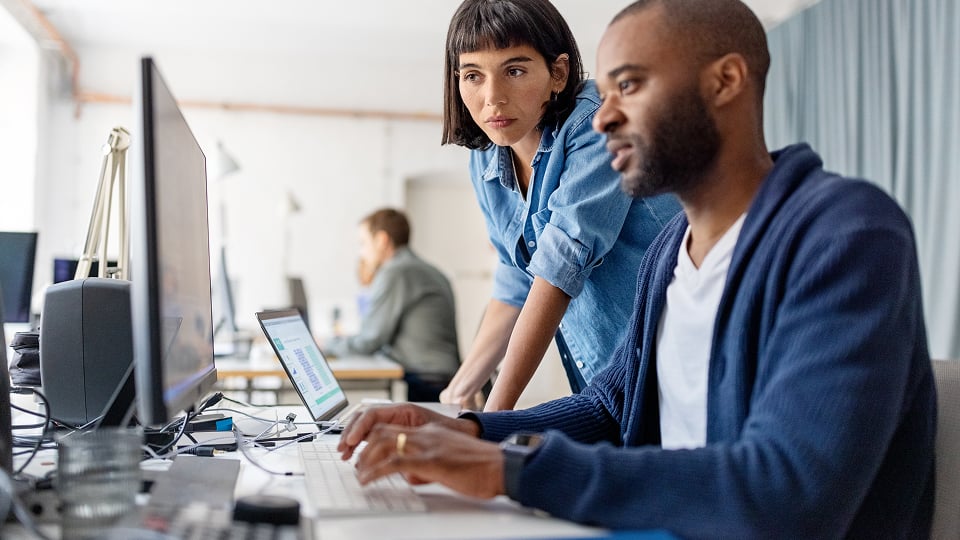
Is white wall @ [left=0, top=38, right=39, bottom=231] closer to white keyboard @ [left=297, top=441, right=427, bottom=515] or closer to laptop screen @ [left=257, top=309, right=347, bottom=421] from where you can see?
laptop screen @ [left=257, top=309, right=347, bottom=421]

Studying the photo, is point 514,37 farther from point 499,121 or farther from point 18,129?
point 18,129

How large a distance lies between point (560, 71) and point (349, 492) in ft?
3.43

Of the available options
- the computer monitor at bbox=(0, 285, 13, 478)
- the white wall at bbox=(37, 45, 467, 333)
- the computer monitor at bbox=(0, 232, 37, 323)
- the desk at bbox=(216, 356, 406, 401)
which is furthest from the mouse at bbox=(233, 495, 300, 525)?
the white wall at bbox=(37, 45, 467, 333)

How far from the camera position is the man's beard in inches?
41.6

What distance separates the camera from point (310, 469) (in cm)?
111

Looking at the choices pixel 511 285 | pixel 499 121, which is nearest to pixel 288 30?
pixel 511 285

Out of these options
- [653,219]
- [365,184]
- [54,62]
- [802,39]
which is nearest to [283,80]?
[365,184]

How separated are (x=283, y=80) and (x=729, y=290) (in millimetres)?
6764

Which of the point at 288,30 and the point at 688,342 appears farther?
the point at 288,30

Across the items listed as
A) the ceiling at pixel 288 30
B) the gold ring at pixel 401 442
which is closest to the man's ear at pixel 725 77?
the gold ring at pixel 401 442

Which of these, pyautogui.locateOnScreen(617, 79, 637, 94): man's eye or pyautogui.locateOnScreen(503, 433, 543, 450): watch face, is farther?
pyautogui.locateOnScreen(617, 79, 637, 94): man's eye

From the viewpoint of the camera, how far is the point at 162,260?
866 millimetres

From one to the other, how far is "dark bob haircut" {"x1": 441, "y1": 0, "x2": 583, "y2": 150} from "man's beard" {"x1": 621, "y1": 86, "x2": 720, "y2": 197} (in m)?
0.59

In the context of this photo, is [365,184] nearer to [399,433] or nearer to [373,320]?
[373,320]
